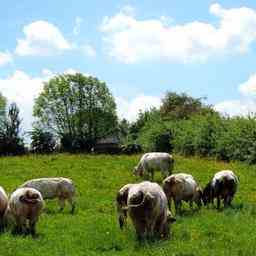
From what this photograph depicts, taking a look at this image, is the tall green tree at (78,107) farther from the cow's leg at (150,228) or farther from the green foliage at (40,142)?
the cow's leg at (150,228)

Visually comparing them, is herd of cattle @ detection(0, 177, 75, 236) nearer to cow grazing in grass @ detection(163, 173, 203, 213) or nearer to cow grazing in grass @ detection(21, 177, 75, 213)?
cow grazing in grass @ detection(163, 173, 203, 213)

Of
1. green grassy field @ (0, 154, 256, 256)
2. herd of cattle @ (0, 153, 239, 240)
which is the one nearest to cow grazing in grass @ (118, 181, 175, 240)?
herd of cattle @ (0, 153, 239, 240)

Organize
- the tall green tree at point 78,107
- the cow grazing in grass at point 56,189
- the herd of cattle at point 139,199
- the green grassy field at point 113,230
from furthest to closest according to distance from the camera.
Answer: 1. the tall green tree at point 78,107
2. the cow grazing in grass at point 56,189
3. the herd of cattle at point 139,199
4. the green grassy field at point 113,230

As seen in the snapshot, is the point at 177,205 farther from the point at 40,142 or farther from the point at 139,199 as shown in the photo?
the point at 40,142

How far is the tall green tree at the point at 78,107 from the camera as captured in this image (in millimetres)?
87438

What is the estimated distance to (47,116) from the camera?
89.5m

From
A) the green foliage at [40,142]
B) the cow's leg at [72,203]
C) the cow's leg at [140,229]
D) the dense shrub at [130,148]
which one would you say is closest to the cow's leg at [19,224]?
the cow's leg at [140,229]

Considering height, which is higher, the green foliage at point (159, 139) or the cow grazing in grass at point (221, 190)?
the green foliage at point (159, 139)

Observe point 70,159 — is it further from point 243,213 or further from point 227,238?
point 227,238

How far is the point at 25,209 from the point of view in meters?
16.4

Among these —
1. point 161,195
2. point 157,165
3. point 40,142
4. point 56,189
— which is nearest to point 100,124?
point 40,142

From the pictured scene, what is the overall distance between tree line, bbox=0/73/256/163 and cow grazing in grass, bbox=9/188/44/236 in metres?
29.7

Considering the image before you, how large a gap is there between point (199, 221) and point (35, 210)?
5221 mm

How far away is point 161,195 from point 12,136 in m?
56.7
